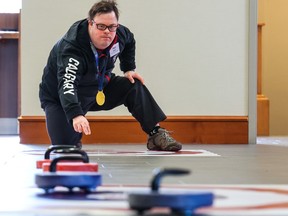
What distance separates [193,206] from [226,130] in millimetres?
3360

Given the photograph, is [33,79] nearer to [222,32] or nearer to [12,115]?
[222,32]

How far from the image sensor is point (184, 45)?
4438mm

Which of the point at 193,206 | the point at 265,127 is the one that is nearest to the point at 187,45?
the point at 265,127

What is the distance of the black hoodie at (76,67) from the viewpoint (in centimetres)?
286

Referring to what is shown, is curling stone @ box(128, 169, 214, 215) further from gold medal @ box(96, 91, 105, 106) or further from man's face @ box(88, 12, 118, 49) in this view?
gold medal @ box(96, 91, 105, 106)

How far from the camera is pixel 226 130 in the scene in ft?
14.5

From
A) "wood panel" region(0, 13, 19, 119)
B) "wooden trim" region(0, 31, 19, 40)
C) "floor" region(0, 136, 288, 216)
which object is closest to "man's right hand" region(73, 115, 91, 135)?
"floor" region(0, 136, 288, 216)

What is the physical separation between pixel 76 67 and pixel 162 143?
63 cm

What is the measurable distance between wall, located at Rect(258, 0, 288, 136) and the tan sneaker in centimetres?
354

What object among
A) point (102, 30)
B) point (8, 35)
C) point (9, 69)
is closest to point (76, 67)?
point (102, 30)

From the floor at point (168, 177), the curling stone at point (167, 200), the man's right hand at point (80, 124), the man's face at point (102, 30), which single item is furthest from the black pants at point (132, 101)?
the curling stone at point (167, 200)

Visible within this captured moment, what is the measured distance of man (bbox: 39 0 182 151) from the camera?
291 centimetres

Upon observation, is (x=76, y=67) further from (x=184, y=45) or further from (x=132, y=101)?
(x=184, y=45)

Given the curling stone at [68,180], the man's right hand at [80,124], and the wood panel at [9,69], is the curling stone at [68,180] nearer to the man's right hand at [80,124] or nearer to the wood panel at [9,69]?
the man's right hand at [80,124]
